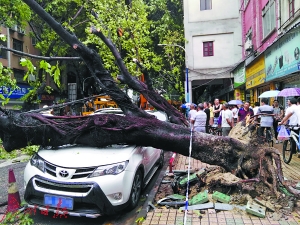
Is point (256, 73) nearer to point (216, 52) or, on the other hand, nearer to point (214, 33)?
point (216, 52)

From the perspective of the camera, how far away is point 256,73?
1479 centimetres

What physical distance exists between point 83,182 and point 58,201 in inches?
18.4

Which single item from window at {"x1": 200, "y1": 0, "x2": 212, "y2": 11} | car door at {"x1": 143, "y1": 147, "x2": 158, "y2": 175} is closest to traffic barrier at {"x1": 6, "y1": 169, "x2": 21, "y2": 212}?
car door at {"x1": 143, "y1": 147, "x2": 158, "y2": 175}

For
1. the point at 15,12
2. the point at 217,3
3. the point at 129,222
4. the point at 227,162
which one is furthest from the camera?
the point at 217,3

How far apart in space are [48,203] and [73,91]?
1602 cm

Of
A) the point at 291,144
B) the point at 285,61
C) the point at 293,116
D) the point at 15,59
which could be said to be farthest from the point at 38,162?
the point at 15,59

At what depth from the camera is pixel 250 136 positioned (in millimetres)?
5500

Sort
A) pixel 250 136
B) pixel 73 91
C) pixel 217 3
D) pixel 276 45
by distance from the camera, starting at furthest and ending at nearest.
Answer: pixel 217 3 < pixel 73 91 < pixel 276 45 < pixel 250 136

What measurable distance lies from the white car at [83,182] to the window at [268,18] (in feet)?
39.1

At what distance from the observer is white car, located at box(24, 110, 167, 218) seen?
3977 millimetres

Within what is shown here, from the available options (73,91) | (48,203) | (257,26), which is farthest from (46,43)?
(48,203)

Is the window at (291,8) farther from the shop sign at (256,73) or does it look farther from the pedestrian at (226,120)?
the pedestrian at (226,120)

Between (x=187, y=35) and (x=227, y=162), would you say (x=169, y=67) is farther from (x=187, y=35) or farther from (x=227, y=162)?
(x=227, y=162)

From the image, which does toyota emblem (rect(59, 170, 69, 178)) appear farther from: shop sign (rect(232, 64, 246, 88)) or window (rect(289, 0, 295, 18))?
shop sign (rect(232, 64, 246, 88))
